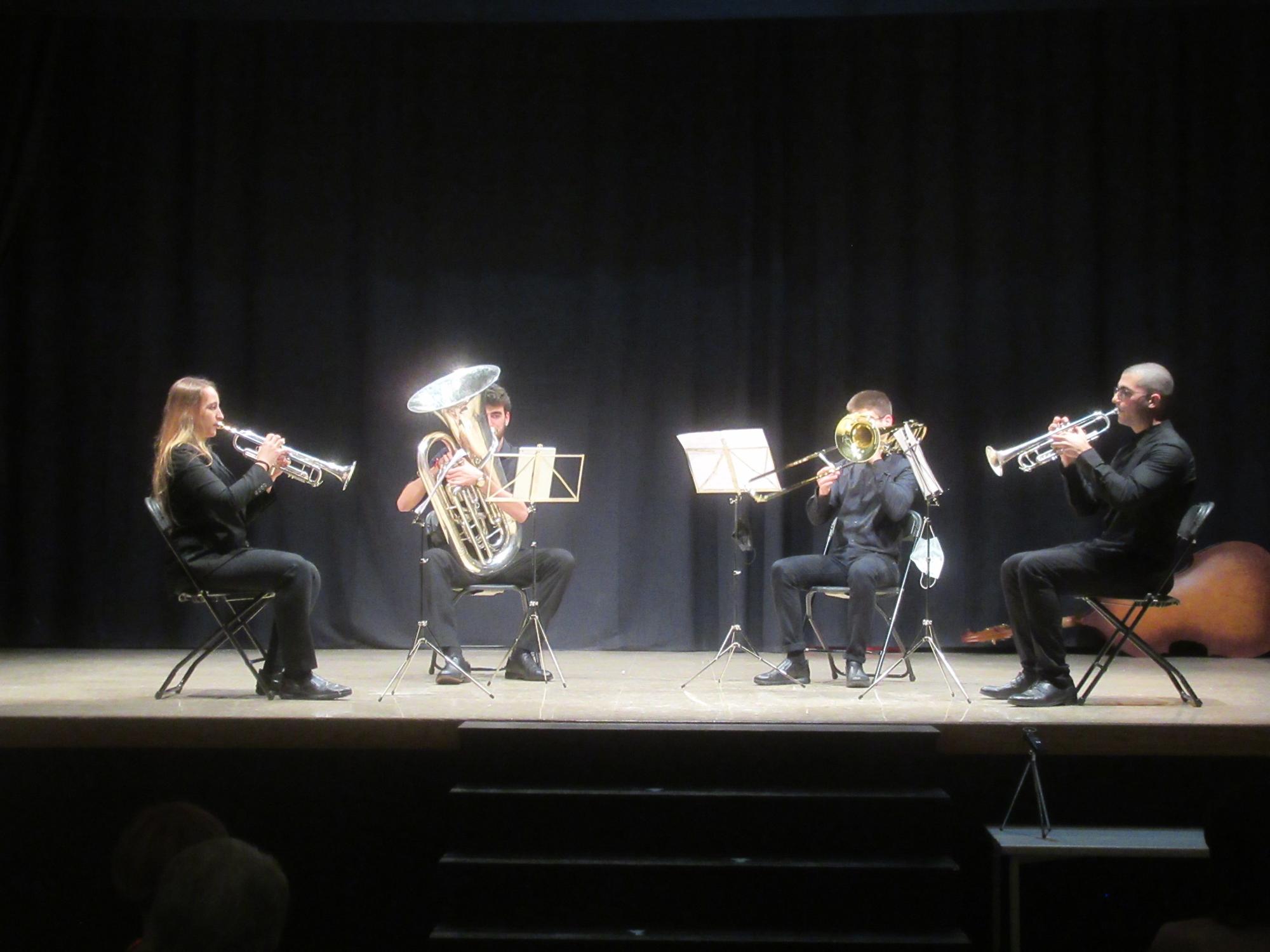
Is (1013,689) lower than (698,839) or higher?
higher

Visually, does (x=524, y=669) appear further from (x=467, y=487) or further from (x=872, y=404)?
(x=872, y=404)

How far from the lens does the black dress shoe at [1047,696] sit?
4477mm

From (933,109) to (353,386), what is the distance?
3.70 meters

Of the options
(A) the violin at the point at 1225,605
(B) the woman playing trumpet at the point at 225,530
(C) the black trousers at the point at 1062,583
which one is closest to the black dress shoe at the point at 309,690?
(B) the woman playing trumpet at the point at 225,530

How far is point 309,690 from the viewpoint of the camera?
4609mm

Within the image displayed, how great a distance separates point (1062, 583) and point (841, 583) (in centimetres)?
109

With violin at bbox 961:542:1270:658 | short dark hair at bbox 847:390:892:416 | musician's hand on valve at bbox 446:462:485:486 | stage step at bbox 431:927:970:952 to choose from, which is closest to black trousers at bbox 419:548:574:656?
musician's hand on valve at bbox 446:462:485:486

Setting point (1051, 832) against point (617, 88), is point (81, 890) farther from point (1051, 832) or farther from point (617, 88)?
point (617, 88)

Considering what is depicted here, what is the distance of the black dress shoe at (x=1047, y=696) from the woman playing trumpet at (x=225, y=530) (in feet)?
8.54

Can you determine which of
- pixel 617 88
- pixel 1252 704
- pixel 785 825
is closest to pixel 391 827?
pixel 785 825

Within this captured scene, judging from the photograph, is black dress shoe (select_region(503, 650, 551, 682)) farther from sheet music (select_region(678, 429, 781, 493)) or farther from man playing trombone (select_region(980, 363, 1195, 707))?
man playing trombone (select_region(980, 363, 1195, 707))

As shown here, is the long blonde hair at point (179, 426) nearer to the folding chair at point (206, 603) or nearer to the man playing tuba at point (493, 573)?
the folding chair at point (206, 603)

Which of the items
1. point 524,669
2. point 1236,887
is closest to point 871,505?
point 524,669

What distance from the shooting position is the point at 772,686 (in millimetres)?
5188
